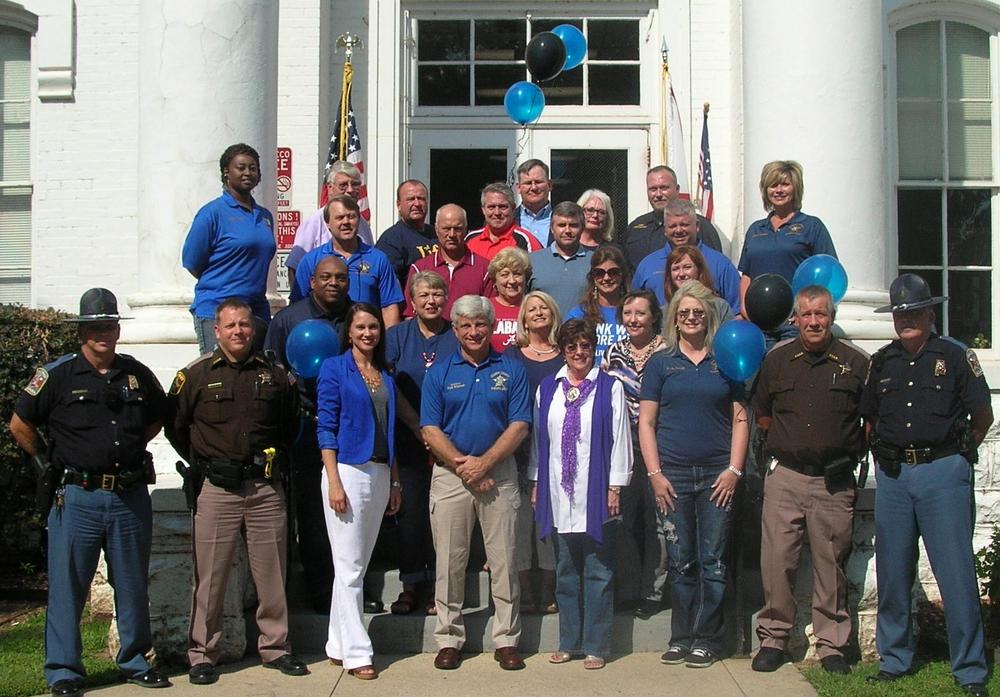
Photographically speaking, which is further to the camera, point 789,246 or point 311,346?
point 789,246

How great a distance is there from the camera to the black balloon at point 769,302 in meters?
6.78

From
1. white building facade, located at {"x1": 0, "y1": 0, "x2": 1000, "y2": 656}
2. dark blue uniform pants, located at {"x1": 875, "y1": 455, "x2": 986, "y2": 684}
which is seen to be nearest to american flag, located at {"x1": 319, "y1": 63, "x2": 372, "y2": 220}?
white building facade, located at {"x1": 0, "y1": 0, "x2": 1000, "y2": 656}

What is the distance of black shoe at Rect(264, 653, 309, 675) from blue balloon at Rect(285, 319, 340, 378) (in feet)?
4.96

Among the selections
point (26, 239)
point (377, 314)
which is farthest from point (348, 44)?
point (377, 314)

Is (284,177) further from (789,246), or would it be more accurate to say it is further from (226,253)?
(789,246)

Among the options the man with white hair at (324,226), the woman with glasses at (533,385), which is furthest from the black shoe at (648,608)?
the man with white hair at (324,226)

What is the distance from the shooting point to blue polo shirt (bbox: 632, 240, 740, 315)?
24.6ft

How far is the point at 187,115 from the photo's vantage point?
8742 mm

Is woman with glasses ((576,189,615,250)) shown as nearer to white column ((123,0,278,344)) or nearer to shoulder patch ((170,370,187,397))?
white column ((123,0,278,344))

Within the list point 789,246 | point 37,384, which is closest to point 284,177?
point 37,384

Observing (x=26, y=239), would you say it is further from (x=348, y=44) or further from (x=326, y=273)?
(x=326, y=273)

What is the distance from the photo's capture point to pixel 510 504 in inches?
264

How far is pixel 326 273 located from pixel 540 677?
8.11ft

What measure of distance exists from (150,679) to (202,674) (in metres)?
0.26
